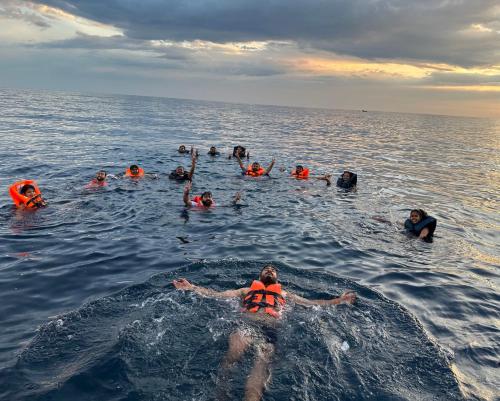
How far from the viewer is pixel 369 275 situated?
1074 centimetres

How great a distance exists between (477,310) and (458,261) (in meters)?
3.33


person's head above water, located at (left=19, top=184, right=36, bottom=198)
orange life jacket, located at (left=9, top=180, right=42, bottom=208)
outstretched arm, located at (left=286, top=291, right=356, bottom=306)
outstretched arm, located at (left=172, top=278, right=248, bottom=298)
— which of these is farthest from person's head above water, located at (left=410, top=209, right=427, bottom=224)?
person's head above water, located at (left=19, top=184, right=36, bottom=198)

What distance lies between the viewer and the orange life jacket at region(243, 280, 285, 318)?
305 inches

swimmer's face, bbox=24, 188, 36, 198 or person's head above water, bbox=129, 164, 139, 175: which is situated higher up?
swimmer's face, bbox=24, 188, 36, 198

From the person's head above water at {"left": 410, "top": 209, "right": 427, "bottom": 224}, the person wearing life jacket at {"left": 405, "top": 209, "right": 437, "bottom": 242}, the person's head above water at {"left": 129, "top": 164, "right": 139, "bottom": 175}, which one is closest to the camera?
the person wearing life jacket at {"left": 405, "top": 209, "right": 437, "bottom": 242}

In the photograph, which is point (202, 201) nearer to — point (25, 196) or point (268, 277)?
point (25, 196)

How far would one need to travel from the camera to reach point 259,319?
758cm

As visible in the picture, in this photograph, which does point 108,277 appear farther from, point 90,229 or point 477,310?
point 477,310

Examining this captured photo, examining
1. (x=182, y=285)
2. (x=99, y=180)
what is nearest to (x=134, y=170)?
(x=99, y=180)

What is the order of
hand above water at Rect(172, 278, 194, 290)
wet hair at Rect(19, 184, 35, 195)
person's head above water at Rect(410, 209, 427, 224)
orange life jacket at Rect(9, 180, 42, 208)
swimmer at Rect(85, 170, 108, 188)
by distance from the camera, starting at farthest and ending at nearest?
1. swimmer at Rect(85, 170, 108, 188)
2. wet hair at Rect(19, 184, 35, 195)
3. orange life jacket at Rect(9, 180, 42, 208)
4. person's head above water at Rect(410, 209, 427, 224)
5. hand above water at Rect(172, 278, 194, 290)

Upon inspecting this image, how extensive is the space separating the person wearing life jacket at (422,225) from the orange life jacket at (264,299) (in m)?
7.80

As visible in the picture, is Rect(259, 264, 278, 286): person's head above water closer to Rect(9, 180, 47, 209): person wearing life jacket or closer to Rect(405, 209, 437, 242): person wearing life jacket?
Rect(405, 209, 437, 242): person wearing life jacket

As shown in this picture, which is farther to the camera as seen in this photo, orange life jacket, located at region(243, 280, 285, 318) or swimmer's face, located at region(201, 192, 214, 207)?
swimmer's face, located at region(201, 192, 214, 207)

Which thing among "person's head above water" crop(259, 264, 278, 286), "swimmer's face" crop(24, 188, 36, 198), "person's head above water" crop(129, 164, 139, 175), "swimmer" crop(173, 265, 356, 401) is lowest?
"person's head above water" crop(129, 164, 139, 175)
